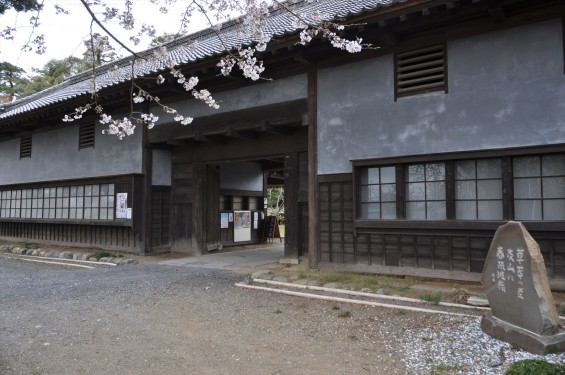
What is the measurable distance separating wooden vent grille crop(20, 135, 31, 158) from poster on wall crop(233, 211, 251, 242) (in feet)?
30.2

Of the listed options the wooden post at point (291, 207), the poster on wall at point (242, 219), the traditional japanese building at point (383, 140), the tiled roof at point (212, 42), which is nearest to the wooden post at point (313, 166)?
the traditional japanese building at point (383, 140)

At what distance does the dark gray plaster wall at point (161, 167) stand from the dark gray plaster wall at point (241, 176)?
188 cm

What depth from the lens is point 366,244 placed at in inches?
349

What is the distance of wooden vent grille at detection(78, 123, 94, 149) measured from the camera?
14812mm

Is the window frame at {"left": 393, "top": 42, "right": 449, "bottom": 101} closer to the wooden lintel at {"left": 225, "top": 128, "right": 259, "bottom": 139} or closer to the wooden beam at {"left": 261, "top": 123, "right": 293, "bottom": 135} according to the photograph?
the wooden beam at {"left": 261, "top": 123, "right": 293, "bottom": 135}

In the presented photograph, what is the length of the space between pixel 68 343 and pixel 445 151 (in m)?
6.86

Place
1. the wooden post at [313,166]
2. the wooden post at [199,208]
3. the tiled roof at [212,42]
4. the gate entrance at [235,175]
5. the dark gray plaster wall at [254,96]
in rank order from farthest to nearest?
1. the wooden post at [199,208]
2. the gate entrance at [235,175]
3. the dark gray plaster wall at [254,96]
4. the wooden post at [313,166]
5. the tiled roof at [212,42]

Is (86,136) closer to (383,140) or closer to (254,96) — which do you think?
(254,96)

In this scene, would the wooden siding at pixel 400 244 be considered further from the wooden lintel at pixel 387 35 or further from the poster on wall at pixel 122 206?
the poster on wall at pixel 122 206

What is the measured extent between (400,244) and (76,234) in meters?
12.2

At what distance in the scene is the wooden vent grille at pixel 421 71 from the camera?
26.3ft

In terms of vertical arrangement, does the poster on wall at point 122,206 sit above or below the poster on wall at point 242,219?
above

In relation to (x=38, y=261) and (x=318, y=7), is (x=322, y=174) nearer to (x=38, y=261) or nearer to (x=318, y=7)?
(x=318, y=7)

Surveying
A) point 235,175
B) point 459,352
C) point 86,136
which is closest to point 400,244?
point 459,352
